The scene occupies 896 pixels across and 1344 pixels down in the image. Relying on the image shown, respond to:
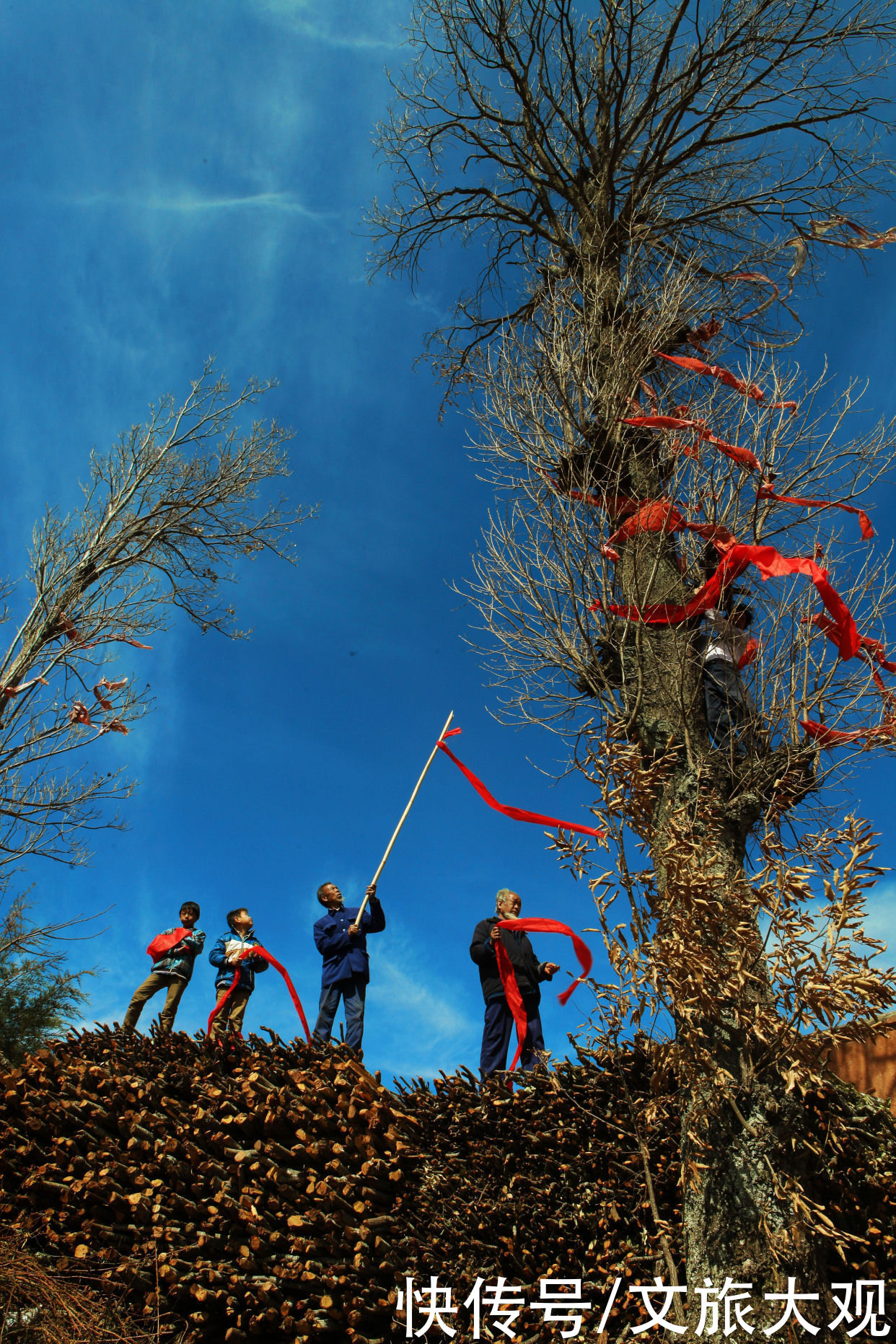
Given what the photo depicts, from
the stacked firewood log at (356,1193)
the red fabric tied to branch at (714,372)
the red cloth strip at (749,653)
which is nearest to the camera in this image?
the stacked firewood log at (356,1193)

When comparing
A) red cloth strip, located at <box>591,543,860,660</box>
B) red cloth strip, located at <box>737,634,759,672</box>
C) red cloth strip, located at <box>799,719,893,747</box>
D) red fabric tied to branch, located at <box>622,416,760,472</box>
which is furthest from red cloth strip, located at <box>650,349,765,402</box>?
red cloth strip, located at <box>799,719,893,747</box>

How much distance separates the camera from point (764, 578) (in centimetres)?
470

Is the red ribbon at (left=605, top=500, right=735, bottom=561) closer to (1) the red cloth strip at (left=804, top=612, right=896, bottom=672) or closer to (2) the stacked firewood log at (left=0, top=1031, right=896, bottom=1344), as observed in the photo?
(1) the red cloth strip at (left=804, top=612, right=896, bottom=672)

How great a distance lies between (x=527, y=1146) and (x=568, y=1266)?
1.63 feet

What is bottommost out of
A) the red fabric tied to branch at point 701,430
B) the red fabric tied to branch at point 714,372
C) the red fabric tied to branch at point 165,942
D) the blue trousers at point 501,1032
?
the blue trousers at point 501,1032

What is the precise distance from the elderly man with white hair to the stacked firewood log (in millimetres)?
818

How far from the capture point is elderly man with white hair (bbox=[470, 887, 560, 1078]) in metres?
5.07

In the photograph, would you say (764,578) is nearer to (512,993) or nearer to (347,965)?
(512,993)

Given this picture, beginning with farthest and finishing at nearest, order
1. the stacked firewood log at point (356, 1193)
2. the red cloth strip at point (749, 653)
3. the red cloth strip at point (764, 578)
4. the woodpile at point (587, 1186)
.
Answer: the red cloth strip at point (749, 653) → the red cloth strip at point (764, 578) → the stacked firewood log at point (356, 1193) → the woodpile at point (587, 1186)

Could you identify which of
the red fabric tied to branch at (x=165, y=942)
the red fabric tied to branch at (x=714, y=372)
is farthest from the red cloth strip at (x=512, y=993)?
the red fabric tied to branch at (x=714, y=372)

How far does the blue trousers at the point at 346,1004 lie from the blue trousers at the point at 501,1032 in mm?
943

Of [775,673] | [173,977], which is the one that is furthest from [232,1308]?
[775,673]

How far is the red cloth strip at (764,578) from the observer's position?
14.9 ft

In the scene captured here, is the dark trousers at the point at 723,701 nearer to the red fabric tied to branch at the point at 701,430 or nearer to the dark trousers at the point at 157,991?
the red fabric tied to branch at the point at 701,430
